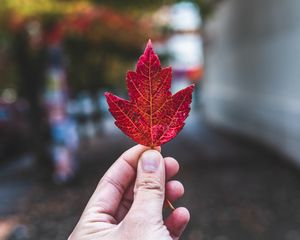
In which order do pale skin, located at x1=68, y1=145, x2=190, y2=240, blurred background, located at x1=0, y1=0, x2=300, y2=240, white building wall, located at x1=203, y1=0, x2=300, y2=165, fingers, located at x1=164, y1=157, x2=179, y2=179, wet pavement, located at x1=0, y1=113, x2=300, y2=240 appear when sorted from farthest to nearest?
1. white building wall, located at x1=203, y1=0, x2=300, y2=165
2. blurred background, located at x1=0, y1=0, x2=300, y2=240
3. wet pavement, located at x1=0, y1=113, x2=300, y2=240
4. fingers, located at x1=164, y1=157, x2=179, y2=179
5. pale skin, located at x1=68, y1=145, x2=190, y2=240

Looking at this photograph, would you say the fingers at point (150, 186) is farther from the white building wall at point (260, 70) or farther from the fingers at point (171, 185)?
the white building wall at point (260, 70)

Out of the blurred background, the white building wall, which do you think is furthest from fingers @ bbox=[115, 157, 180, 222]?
the white building wall

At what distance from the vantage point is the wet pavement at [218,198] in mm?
7691

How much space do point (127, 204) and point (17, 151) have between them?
17165 mm

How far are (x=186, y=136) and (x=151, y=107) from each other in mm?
19602

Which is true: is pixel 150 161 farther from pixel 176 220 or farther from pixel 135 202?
pixel 176 220

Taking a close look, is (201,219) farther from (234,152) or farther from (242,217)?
(234,152)

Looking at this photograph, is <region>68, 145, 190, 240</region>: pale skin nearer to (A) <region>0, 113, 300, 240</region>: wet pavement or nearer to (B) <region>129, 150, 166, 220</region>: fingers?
(B) <region>129, 150, 166, 220</region>: fingers

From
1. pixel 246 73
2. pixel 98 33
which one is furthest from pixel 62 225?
pixel 246 73

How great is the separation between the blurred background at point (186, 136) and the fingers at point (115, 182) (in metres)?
5.39

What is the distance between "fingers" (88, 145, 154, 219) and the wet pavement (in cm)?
569

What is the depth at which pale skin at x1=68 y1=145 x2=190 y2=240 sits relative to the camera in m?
1.55

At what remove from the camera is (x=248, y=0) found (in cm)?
1602

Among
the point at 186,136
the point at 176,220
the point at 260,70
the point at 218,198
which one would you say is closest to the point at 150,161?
the point at 176,220
